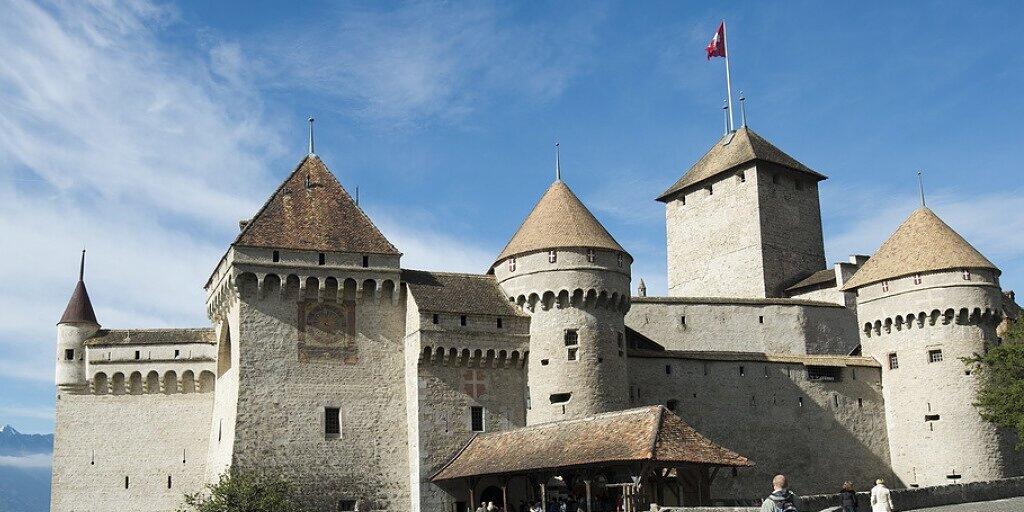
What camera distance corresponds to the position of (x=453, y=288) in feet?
125

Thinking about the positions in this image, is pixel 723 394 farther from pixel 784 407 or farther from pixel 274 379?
pixel 274 379

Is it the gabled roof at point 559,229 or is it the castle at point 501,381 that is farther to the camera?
the gabled roof at point 559,229

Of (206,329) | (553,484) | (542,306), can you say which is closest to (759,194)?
(542,306)

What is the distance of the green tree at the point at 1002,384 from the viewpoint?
39625mm

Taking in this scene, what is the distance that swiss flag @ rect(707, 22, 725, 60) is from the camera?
188 ft

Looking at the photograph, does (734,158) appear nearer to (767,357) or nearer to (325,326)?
(767,357)

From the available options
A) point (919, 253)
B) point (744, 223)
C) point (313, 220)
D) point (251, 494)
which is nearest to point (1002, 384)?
point (919, 253)

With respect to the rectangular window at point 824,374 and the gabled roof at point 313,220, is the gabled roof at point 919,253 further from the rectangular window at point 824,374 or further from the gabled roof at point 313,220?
the gabled roof at point 313,220

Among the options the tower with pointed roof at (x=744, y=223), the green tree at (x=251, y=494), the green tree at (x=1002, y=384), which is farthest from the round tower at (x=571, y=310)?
the tower with pointed roof at (x=744, y=223)

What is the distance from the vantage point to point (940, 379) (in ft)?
139

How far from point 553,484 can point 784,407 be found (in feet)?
35.8

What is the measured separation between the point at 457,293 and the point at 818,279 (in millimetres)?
19899

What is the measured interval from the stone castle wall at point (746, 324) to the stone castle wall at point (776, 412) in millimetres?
3529

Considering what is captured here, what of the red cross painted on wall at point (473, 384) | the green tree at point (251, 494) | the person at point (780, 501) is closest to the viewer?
the person at point (780, 501)
